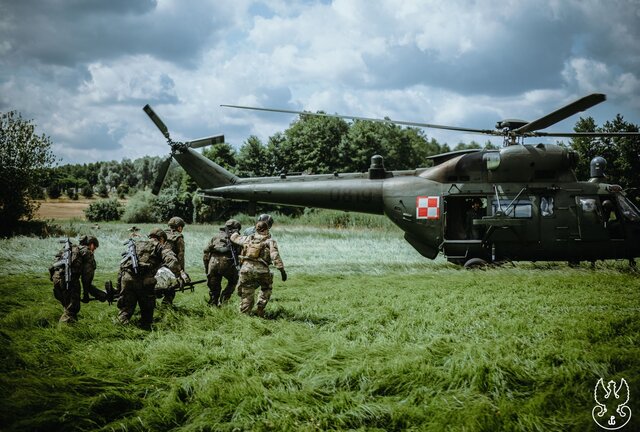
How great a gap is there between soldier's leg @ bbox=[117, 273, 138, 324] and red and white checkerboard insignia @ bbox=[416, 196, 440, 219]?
7370mm

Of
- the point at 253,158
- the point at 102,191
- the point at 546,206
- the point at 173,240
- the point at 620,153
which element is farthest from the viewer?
the point at 253,158

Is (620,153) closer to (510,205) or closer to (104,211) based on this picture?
(510,205)

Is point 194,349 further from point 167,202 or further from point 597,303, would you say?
point 167,202

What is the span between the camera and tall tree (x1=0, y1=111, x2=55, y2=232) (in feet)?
36.1

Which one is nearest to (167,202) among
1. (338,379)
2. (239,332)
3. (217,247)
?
(217,247)

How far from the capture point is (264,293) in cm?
653

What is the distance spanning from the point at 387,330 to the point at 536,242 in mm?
6655

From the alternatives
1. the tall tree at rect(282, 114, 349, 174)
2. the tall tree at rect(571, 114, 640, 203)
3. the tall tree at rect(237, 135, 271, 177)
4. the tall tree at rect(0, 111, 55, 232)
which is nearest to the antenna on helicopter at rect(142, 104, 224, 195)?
the tall tree at rect(0, 111, 55, 232)

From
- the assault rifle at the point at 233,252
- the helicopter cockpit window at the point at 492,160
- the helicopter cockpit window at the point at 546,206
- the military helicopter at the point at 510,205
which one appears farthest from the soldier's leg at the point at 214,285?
the helicopter cockpit window at the point at 546,206

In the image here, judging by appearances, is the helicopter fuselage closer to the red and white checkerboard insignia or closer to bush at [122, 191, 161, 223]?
the red and white checkerboard insignia

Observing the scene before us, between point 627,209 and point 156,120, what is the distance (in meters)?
12.2

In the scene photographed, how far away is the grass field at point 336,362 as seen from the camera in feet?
10.8

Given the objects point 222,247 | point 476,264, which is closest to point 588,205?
point 476,264
